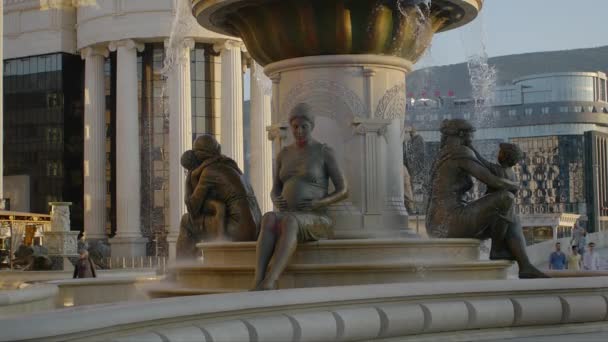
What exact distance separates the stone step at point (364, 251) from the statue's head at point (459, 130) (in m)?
0.94

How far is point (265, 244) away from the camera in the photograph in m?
7.46

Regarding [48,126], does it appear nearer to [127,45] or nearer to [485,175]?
[127,45]

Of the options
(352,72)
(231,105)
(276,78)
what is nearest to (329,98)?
(352,72)

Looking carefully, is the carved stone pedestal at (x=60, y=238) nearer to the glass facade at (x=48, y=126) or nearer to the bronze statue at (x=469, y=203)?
the glass facade at (x=48, y=126)

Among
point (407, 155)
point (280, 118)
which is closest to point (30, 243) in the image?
point (407, 155)

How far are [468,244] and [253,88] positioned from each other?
5048cm

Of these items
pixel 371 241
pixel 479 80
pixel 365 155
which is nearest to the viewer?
pixel 371 241

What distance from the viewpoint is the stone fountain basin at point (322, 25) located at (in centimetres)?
934

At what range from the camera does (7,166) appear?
64.4 m

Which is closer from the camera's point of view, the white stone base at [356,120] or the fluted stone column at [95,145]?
the white stone base at [356,120]

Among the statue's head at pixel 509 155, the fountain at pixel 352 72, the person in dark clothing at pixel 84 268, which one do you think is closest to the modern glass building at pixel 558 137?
the person in dark clothing at pixel 84 268

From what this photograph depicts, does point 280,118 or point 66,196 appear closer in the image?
point 280,118

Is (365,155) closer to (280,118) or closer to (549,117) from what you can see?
(280,118)

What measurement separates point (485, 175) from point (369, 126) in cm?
152
